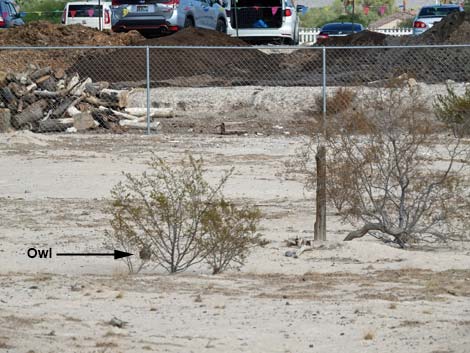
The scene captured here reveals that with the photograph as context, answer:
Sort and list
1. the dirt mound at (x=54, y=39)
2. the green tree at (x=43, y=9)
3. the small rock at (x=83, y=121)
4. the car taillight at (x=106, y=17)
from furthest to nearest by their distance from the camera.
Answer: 1. the green tree at (x=43, y=9)
2. the car taillight at (x=106, y=17)
3. the dirt mound at (x=54, y=39)
4. the small rock at (x=83, y=121)

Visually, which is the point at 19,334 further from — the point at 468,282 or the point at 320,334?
the point at 468,282

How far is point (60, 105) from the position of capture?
28078 mm

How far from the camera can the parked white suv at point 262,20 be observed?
A: 1709 inches

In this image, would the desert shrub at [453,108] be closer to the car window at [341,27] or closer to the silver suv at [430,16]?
the silver suv at [430,16]

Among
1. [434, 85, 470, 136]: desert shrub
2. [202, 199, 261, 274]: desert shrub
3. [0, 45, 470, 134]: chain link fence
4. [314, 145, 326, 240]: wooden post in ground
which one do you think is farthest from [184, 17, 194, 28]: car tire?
[202, 199, 261, 274]: desert shrub

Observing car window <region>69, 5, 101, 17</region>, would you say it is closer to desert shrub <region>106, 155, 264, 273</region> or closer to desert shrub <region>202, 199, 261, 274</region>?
desert shrub <region>106, 155, 264, 273</region>

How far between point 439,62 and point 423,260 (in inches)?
820

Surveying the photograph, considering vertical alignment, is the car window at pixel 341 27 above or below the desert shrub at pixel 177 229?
above

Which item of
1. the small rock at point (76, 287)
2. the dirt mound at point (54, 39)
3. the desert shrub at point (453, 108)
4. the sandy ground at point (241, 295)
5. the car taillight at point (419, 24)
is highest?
the car taillight at point (419, 24)

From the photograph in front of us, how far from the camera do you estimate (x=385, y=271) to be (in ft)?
39.7

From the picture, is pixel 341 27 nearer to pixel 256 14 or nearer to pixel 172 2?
pixel 256 14

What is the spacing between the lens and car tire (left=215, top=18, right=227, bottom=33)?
4338cm

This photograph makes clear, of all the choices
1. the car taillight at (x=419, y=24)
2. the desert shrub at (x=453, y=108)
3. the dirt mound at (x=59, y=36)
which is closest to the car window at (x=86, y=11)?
the dirt mound at (x=59, y=36)

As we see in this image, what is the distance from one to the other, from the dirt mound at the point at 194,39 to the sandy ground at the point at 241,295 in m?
20.1
